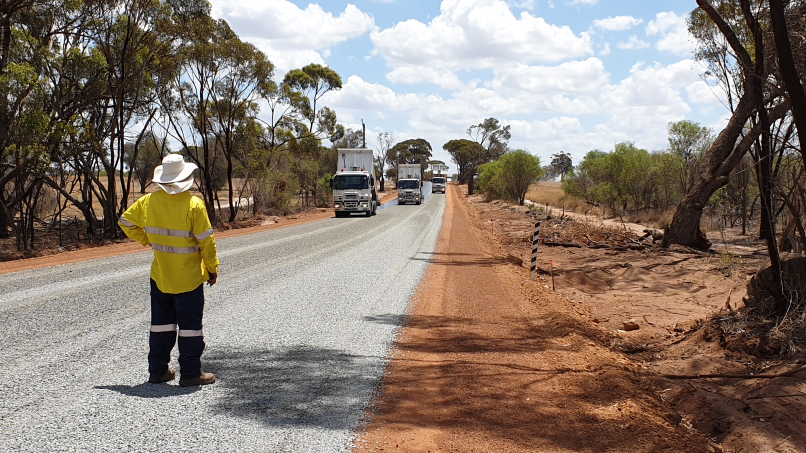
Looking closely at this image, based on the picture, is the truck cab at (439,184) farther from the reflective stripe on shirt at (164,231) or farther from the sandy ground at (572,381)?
the reflective stripe on shirt at (164,231)

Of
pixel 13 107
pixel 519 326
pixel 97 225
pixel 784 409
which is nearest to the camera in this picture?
pixel 784 409

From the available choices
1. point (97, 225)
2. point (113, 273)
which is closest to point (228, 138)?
point (97, 225)

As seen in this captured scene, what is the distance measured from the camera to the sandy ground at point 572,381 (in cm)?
434

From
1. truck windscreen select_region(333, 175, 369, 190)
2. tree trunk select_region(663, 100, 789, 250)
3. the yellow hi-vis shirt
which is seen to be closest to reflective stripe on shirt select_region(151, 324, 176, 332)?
the yellow hi-vis shirt

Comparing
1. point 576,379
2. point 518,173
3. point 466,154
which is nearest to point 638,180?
point 518,173

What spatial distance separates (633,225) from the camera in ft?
97.9

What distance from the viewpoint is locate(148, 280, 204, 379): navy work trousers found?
487 centimetres

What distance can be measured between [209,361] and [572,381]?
3632 mm

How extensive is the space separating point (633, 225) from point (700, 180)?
14886mm

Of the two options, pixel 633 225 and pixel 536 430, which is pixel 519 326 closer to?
pixel 536 430

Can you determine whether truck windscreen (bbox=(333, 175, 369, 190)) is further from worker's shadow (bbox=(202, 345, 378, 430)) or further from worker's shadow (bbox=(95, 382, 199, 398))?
worker's shadow (bbox=(95, 382, 199, 398))

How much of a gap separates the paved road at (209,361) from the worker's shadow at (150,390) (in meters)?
0.02

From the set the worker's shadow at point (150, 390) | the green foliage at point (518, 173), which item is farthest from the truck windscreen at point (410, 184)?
the worker's shadow at point (150, 390)

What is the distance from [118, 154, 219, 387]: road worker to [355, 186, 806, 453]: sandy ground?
5.65 feet
